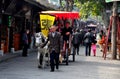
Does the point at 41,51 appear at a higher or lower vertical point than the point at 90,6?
lower

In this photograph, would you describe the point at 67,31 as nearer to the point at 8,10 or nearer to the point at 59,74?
the point at 59,74

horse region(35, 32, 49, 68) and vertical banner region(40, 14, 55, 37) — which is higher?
vertical banner region(40, 14, 55, 37)

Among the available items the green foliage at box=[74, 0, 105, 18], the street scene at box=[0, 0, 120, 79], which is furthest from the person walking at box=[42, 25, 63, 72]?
the green foliage at box=[74, 0, 105, 18]

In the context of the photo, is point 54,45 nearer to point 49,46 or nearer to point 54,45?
point 54,45

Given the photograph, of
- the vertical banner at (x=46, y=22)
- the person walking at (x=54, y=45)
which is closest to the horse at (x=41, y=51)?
the vertical banner at (x=46, y=22)

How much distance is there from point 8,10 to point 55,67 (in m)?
10.8

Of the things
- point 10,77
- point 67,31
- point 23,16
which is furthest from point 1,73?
point 23,16

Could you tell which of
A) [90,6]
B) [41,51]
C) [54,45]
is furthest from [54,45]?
[90,6]

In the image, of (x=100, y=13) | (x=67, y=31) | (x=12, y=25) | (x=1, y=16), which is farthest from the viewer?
(x=100, y=13)

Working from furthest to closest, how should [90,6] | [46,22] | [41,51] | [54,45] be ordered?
[90,6], [46,22], [41,51], [54,45]

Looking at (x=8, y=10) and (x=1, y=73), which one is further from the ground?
(x=8, y=10)

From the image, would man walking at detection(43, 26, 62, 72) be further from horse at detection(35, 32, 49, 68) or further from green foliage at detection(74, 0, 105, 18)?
green foliage at detection(74, 0, 105, 18)

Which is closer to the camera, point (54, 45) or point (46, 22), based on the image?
point (54, 45)

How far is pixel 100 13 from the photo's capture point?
5197 cm
